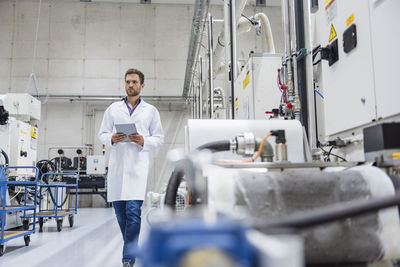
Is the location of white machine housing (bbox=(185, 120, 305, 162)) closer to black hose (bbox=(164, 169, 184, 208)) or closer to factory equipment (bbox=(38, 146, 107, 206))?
black hose (bbox=(164, 169, 184, 208))

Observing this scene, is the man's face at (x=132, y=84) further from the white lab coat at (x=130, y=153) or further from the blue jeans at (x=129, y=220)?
the blue jeans at (x=129, y=220)

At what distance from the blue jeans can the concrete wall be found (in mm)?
5307

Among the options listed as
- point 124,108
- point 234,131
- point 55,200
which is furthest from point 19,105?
point 234,131

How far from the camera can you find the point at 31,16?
25.2 ft

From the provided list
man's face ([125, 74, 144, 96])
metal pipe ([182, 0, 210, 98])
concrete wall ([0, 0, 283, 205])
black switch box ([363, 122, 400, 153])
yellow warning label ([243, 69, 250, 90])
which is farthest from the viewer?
concrete wall ([0, 0, 283, 205])

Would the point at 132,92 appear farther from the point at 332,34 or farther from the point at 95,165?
the point at 95,165

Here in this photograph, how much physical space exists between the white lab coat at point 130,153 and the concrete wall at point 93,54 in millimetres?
5240

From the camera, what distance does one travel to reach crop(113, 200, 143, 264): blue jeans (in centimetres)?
194

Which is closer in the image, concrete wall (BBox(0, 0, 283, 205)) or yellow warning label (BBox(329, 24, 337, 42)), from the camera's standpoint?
yellow warning label (BBox(329, 24, 337, 42))

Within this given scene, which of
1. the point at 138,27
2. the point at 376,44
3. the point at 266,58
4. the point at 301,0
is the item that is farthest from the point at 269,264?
the point at 138,27

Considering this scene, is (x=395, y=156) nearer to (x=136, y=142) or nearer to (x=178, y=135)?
(x=136, y=142)

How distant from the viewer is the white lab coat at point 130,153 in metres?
2.10

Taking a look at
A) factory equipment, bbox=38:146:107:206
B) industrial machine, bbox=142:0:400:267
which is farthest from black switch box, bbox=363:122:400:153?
factory equipment, bbox=38:146:107:206

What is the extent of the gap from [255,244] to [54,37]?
8.40 m
